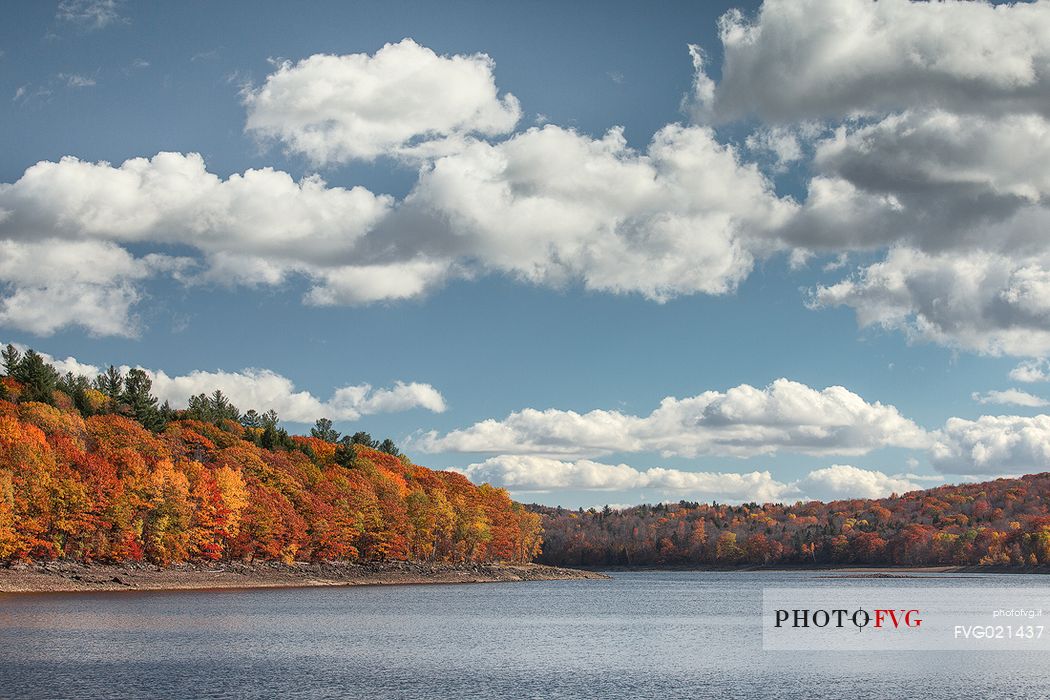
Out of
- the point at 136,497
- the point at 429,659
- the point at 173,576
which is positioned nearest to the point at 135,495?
the point at 136,497

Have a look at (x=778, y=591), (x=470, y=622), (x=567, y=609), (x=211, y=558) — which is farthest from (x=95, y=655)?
(x=778, y=591)

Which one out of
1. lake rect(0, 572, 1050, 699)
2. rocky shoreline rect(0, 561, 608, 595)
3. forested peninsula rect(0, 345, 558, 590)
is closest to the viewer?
lake rect(0, 572, 1050, 699)

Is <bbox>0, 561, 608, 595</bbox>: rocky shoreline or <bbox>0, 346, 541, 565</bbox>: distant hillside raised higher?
<bbox>0, 346, 541, 565</bbox>: distant hillside

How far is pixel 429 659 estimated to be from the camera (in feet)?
224

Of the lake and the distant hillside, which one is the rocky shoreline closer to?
the distant hillside

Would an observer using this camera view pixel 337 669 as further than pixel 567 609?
No

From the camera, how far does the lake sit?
54038 mm

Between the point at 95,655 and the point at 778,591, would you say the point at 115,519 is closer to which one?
the point at 95,655

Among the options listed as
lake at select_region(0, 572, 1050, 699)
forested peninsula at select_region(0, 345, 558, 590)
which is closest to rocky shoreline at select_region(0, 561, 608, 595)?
forested peninsula at select_region(0, 345, 558, 590)

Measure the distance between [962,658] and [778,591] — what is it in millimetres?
125960

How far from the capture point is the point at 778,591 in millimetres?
191875

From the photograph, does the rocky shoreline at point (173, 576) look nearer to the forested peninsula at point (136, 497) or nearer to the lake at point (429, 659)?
the forested peninsula at point (136, 497)

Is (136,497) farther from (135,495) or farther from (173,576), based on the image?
(173,576)

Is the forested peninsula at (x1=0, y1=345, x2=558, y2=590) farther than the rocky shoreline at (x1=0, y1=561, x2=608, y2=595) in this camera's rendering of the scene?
Yes
